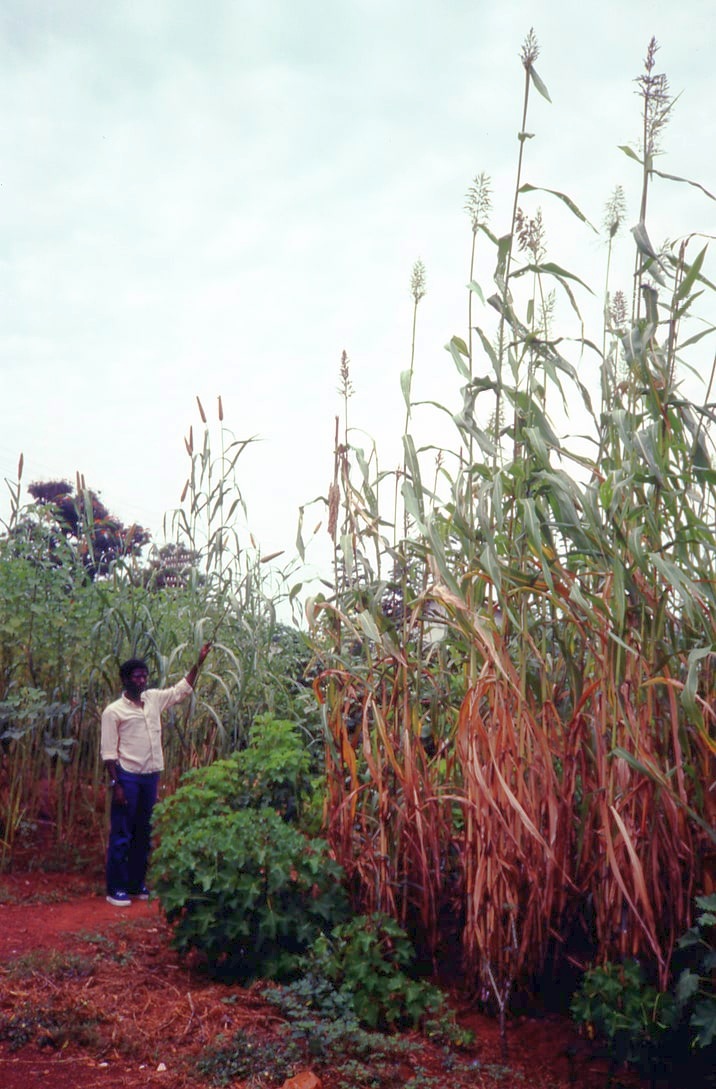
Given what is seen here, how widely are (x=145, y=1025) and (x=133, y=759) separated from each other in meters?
2.34

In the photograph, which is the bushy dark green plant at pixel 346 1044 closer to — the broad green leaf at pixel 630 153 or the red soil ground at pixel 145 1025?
the red soil ground at pixel 145 1025

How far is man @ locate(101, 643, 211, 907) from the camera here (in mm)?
5348

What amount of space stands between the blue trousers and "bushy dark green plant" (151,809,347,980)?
68.7 inches

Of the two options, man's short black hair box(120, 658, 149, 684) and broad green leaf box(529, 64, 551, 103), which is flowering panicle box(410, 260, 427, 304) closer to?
broad green leaf box(529, 64, 551, 103)

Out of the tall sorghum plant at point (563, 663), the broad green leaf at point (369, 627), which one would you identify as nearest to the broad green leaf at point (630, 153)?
the tall sorghum plant at point (563, 663)

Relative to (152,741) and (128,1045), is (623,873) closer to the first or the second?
(128,1045)

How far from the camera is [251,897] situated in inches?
138

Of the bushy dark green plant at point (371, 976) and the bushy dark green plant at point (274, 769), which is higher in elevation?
the bushy dark green plant at point (274, 769)

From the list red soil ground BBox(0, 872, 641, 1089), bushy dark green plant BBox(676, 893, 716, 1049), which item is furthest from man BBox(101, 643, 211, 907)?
bushy dark green plant BBox(676, 893, 716, 1049)

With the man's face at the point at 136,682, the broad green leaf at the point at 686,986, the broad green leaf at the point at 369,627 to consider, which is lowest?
the broad green leaf at the point at 686,986

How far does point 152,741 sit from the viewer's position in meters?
5.43

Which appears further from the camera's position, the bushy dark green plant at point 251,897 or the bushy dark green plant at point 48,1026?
the bushy dark green plant at point 251,897

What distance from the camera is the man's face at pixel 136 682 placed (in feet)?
17.8

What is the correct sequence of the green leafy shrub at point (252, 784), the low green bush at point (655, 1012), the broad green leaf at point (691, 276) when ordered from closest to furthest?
the low green bush at point (655, 1012)
the broad green leaf at point (691, 276)
the green leafy shrub at point (252, 784)
